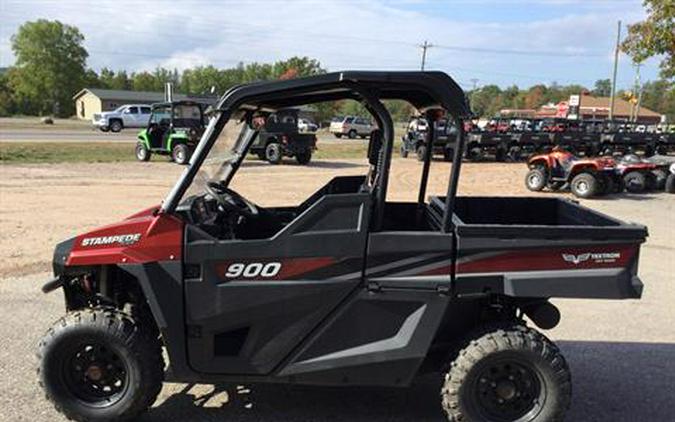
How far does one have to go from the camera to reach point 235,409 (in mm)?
4367

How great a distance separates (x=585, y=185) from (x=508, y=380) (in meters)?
14.0

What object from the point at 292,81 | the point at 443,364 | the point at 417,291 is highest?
the point at 292,81

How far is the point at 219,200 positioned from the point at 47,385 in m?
1.48

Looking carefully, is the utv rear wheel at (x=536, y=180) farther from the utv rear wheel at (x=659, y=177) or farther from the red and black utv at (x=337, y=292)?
the red and black utv at (x=337, y=292)

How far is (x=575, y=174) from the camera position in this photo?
17.3 metres

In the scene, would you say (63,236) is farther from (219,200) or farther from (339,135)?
(339,135)

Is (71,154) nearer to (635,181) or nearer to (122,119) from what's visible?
(635,181)

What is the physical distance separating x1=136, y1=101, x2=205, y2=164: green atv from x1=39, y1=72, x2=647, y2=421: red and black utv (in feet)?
64.0

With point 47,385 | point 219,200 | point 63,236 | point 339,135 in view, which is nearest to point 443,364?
point 219,200

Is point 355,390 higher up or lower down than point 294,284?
lower down

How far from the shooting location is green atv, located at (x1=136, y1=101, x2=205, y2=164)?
2369cm

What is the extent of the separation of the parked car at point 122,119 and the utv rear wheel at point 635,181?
4017cm

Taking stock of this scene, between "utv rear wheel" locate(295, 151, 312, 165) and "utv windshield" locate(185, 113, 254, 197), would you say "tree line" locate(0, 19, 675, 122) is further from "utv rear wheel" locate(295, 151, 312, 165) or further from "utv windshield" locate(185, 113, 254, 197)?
"utv windshield" locate(185, 113, 254, 197)

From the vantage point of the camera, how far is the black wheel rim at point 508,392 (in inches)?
155
